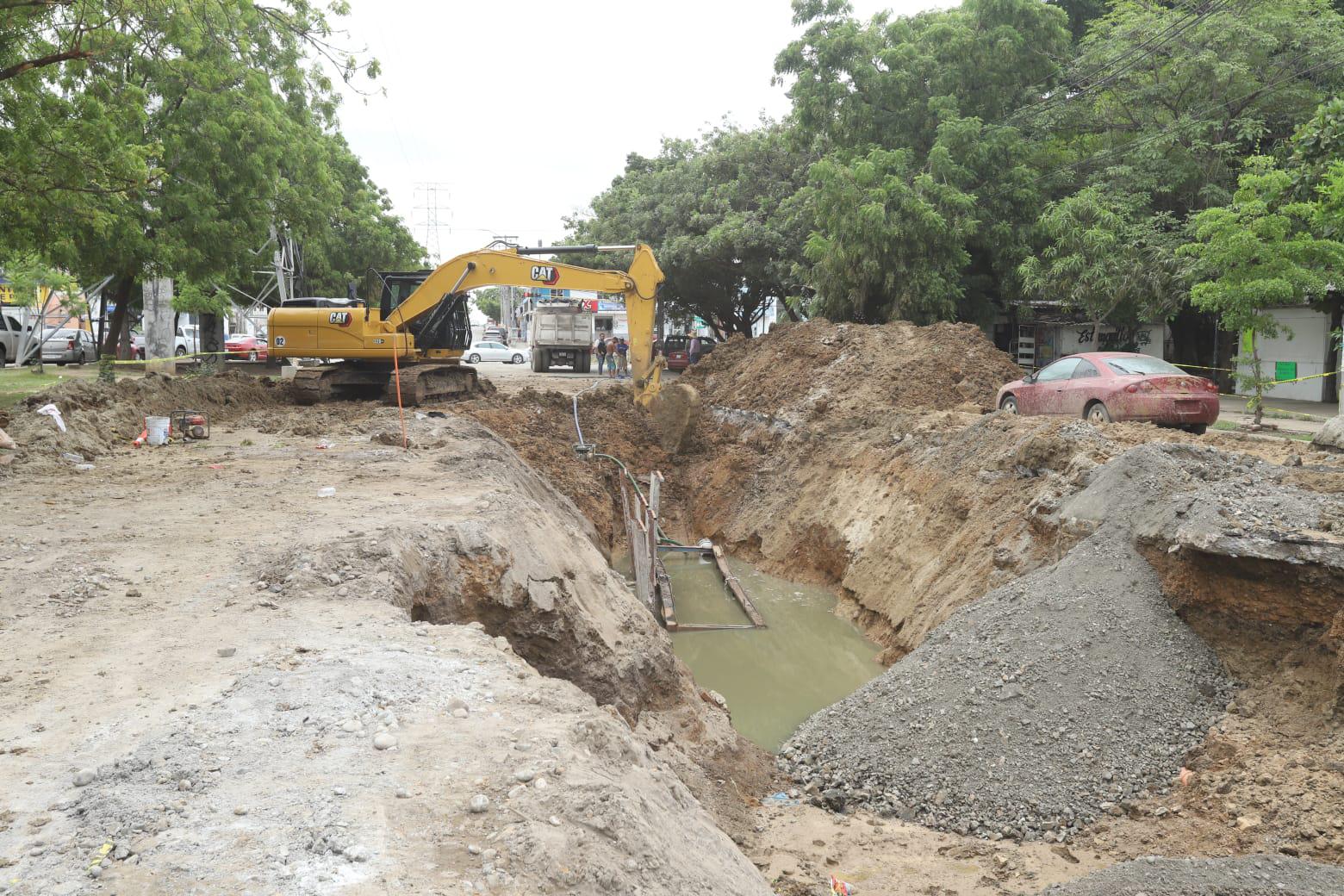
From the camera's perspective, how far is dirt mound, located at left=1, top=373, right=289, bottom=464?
11.9 metres

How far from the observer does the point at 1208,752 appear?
23.4ft

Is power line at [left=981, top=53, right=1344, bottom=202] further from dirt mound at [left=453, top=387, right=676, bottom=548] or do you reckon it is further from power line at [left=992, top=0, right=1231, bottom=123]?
dirt mound at [left=453, top=387, right=676, bottom=548]

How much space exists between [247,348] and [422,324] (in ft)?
68.3

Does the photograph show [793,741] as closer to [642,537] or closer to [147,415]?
[642,537]

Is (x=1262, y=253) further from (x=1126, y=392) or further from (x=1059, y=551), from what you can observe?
(x=1059, y=551)

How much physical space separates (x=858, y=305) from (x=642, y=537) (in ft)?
41.8

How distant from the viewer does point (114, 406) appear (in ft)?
48.0

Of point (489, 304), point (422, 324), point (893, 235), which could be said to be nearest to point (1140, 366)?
point (893, 235)

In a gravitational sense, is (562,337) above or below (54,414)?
above

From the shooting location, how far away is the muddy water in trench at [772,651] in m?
10.8

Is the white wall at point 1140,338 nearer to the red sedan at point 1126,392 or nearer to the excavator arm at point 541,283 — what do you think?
the red sedan at point 1126,392

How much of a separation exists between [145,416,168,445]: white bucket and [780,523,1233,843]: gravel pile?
1005cm

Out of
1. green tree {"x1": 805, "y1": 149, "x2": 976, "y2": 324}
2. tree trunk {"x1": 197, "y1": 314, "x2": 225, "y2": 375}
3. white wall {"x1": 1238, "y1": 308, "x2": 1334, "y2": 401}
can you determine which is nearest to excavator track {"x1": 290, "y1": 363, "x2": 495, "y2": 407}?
green tree {"x1": 805, "y1": 149, "x2": 976, "y2": 324}

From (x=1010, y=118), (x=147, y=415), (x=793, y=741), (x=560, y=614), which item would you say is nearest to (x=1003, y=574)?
(x=793, y=741)
